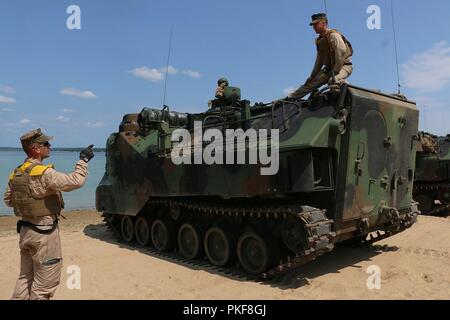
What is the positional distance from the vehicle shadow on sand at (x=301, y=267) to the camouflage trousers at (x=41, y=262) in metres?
3.04

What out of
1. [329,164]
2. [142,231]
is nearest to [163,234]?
[142,231]

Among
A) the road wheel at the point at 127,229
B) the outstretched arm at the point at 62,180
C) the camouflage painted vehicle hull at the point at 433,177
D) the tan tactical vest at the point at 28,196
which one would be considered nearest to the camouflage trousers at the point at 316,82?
the outstretched arm at the point at 62,180

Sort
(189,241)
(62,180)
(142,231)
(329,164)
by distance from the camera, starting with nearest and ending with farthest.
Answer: (62,180)
(329,164)
(189,241)
(142,231)

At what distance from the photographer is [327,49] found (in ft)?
25.2

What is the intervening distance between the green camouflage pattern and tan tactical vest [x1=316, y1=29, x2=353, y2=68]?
0.83 m

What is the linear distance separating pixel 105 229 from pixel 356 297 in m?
8.74

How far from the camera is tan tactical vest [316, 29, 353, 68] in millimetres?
7590

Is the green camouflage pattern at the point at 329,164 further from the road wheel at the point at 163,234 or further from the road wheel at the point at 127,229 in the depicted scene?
the road wheel at the point at 127,229

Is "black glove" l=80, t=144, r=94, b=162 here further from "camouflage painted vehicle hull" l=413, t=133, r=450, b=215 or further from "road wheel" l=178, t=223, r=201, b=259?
"camouflage painted vehicle hull" l=413, t=133, r=450, b=215

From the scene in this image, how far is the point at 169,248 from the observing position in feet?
30.9

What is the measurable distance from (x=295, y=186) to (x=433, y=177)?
11.6m

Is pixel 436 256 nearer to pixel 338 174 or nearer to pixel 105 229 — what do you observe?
pixel 338 174

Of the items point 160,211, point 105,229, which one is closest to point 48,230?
point 160,211

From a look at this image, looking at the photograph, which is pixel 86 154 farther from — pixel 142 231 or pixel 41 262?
pixel 142 231
